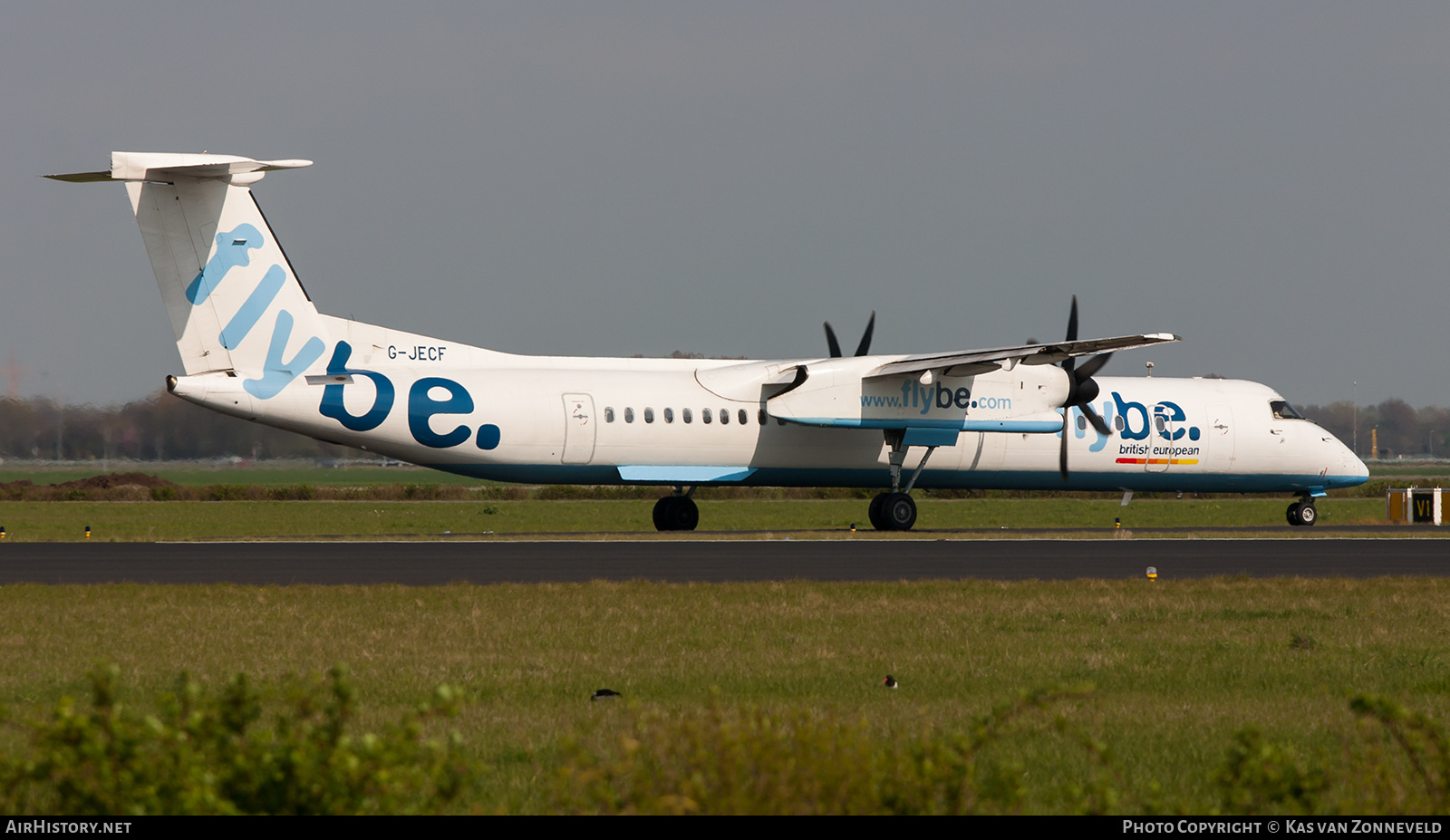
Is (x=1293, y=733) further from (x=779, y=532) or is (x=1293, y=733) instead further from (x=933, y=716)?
(x=779, y=532)

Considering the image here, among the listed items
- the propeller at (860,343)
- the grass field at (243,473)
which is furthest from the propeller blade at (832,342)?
the grass field at (243,473)

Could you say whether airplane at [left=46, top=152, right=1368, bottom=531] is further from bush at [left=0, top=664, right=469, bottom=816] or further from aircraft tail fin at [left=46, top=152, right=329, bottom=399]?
bush at [left=0, top=664, right=469, bottom=816]

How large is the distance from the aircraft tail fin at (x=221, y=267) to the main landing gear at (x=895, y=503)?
13778mm

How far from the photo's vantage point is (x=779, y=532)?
3089 cm

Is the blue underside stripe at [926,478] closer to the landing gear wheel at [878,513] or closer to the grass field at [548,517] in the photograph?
the landing gear wheel at [878,513]

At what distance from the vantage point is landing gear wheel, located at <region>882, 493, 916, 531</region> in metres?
32.3

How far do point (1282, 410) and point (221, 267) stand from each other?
28.0 meters

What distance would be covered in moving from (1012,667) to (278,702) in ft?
20.5

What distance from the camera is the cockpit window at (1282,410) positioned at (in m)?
36.7

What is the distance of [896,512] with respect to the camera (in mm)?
32312

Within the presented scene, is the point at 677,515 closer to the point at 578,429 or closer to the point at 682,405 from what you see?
the point at 682,405

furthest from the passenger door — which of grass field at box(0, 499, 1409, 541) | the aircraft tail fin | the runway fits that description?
the aircraft tail fin

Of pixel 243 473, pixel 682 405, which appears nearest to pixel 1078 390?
pixel 682 405
